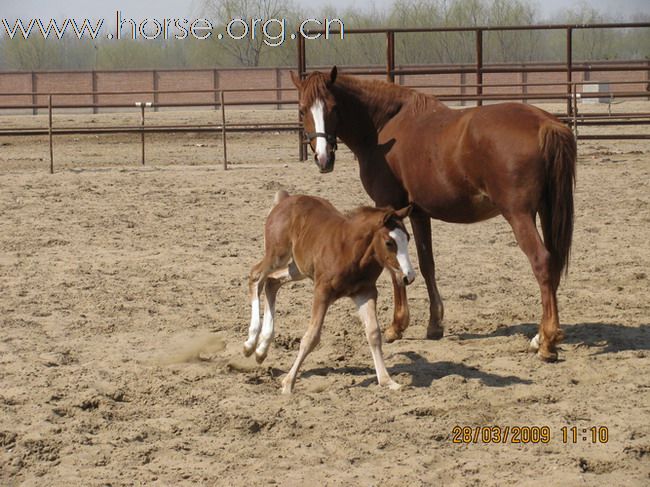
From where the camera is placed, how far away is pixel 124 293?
307 inches

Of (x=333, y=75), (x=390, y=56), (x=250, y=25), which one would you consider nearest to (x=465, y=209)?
(x=333, y=75)

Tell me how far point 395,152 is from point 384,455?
293 cm

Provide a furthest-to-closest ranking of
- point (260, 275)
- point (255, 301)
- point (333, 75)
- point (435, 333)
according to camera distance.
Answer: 1. point (333, 75)
2. point (435, 333)
3. point (260, 275)
4. point (255, 301)

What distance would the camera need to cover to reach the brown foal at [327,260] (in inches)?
209

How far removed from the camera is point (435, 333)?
6875mm

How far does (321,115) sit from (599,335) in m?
2.45

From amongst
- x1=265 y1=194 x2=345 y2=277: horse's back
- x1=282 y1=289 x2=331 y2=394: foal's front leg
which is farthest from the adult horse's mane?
x1=282 y1=289 x2=331 y2=394: foal's front leg

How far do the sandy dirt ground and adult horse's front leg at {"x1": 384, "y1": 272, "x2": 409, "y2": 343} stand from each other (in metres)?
0.16

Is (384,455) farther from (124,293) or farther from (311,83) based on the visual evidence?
(124,293)

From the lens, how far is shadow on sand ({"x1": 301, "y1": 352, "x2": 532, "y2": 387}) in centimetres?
573

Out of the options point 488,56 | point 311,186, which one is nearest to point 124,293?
point 311,186

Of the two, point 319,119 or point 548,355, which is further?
point 319,119
